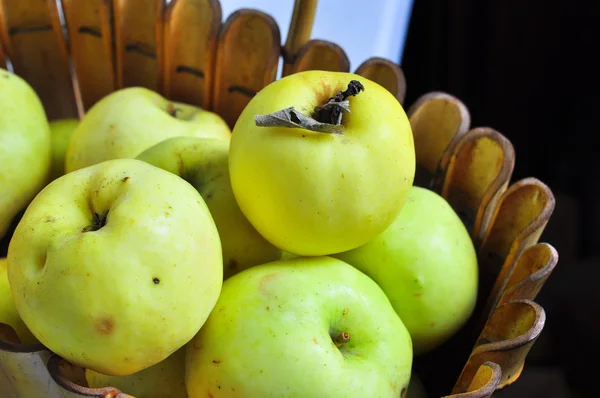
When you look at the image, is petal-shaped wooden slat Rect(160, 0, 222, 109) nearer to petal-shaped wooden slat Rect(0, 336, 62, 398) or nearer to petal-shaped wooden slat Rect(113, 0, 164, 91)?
petal-shaped wooden slat Rect(113, 0, 164, 91)

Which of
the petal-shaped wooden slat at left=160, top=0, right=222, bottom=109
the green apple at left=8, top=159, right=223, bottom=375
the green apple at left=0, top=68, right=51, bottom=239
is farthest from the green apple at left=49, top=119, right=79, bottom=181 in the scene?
the green apple at left=8, top=159, right=223, bottom=375

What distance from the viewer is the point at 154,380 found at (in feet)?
2.00

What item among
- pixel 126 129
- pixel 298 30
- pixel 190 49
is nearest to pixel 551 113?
pixel 298 30

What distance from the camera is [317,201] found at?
1.87 feet

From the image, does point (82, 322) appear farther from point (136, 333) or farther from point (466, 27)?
point (466, 27)

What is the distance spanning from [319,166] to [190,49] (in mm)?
427

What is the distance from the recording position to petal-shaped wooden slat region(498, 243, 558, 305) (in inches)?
23.7

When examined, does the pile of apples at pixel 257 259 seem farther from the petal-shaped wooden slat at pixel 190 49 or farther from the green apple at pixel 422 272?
the petal-shaped wooden slat at pixel 190 49

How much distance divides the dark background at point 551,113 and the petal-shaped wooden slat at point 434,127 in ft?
1.53

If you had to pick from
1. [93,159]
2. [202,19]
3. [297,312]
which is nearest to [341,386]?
[297,312]

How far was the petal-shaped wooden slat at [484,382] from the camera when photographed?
49 centimetres

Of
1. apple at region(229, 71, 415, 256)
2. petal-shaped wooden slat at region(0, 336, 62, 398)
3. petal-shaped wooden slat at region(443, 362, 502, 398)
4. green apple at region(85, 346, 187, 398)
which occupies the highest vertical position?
apple at region(229, 71, 415, 256)

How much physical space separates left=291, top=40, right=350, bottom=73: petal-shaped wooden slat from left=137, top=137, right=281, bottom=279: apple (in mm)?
215

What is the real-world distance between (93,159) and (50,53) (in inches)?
11.7
